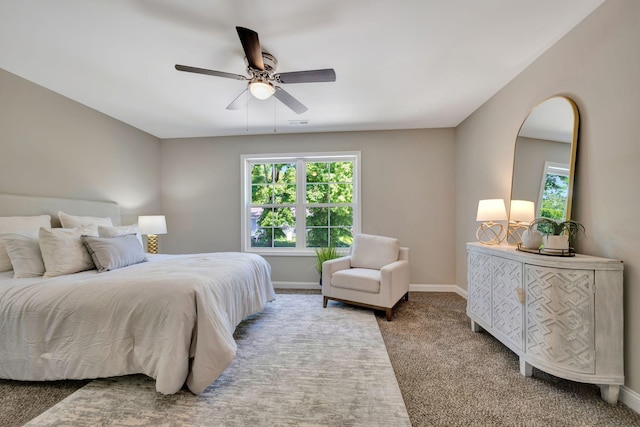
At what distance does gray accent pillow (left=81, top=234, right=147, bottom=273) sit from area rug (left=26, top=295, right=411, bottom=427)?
2.99ft

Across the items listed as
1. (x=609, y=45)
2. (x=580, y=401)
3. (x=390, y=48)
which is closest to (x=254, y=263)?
(x=390, y=48)

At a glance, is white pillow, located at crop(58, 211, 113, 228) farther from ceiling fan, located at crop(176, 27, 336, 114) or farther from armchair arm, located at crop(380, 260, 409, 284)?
armchair arm, located at crop(380, 260, 409, 284)

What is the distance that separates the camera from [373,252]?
3.50 metres

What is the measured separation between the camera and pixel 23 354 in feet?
5.62

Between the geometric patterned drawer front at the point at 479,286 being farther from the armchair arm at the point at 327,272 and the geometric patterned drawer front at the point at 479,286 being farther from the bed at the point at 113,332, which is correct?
the bed at the point at 113,332

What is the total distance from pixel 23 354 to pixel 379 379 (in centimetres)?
236

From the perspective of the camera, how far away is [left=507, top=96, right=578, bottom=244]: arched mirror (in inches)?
76.3

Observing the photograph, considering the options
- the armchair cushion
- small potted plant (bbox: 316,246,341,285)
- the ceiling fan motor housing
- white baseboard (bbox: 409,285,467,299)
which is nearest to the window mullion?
small potted plant (bbox: 316,246,341,285)

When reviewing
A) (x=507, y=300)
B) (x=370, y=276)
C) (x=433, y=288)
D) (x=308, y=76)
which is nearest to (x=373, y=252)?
(x=370, y=276)

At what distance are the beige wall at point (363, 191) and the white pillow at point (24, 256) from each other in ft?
7.51

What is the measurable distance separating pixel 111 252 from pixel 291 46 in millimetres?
2333

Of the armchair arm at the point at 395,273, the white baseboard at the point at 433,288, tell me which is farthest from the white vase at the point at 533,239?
the white baseboard at the point at 433,288

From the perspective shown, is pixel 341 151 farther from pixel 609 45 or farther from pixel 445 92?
pixel 609 45

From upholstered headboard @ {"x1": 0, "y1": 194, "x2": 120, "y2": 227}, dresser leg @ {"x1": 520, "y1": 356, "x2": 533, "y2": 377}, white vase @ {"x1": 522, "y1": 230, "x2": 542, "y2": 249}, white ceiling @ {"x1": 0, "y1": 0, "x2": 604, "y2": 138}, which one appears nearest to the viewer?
white ceiling @ {"x1": 0, "y1": 0, "x2": 604, "y2": 138}
